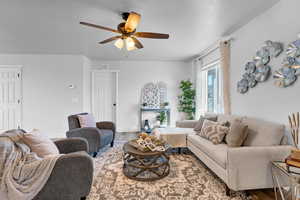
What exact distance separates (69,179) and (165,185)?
3.90 feet

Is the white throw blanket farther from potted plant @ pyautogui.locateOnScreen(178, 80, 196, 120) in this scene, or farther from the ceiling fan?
potted plant @ pyautogui.locateOnScreen(178, 80, 196, 120)

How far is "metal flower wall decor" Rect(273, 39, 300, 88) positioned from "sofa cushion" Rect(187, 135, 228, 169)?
1.18 m

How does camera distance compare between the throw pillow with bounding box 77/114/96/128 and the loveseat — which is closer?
the loveseat

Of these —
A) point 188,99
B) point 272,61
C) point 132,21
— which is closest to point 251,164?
point 272,61

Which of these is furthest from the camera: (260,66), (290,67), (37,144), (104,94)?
(104,94)

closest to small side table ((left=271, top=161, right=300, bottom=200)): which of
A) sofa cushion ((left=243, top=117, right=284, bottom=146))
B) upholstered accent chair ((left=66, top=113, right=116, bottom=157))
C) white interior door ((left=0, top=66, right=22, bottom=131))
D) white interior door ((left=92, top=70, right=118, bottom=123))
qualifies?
sofa cushion ((left=243, top=117, right=284, bottom=146))

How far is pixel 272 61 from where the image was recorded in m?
2.32

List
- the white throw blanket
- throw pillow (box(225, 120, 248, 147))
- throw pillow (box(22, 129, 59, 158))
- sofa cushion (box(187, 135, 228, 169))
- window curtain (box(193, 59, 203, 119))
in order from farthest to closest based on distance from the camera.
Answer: window curtain (box(193, 59, 203, 119))
throw pillow (box(225, 120, 248, 147))
sofa cushion (box(187, 135, 228, 169))
throw pillow (box(22, 129, 59, 158))
the white throw blanket

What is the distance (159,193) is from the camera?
1.93 meters

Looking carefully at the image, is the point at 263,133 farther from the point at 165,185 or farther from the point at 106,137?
the point at 106,137

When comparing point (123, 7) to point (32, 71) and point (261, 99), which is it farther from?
point (32, 71)

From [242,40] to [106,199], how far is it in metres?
3.41

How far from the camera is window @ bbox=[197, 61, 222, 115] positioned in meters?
4.15

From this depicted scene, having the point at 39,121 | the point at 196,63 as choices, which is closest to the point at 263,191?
the point at 196,63
